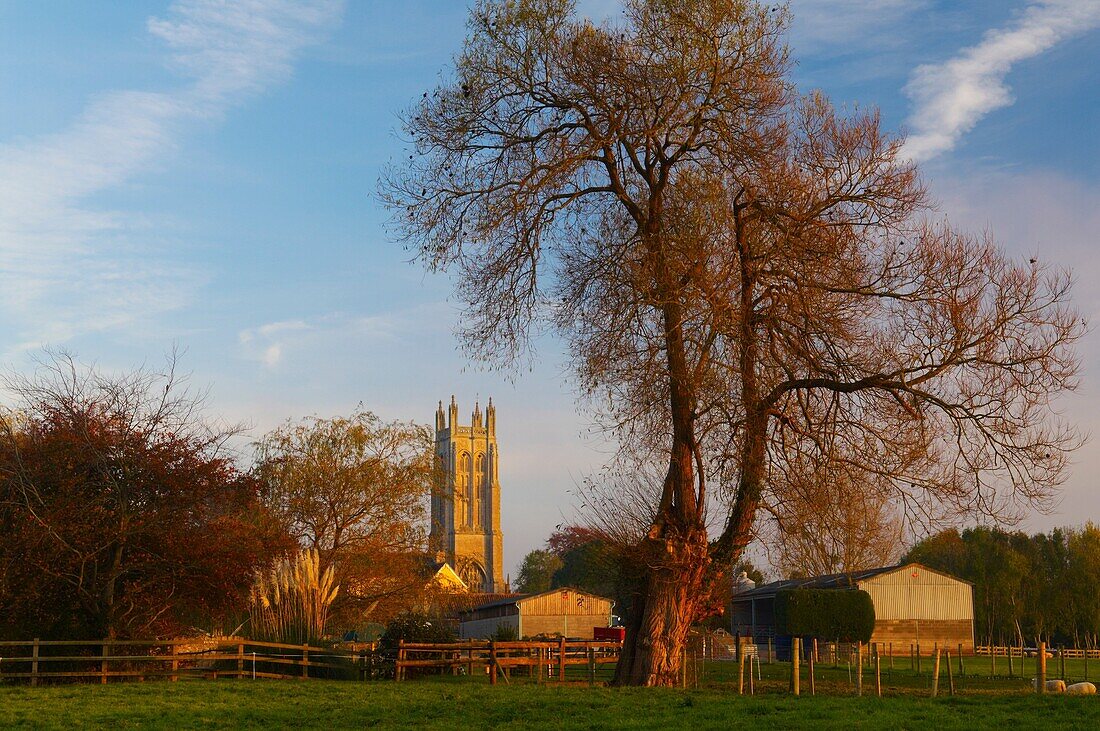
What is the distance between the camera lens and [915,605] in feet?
153

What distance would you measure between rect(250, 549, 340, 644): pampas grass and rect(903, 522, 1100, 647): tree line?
48.0 meters

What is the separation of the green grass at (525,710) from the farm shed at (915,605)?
26495 millimetres

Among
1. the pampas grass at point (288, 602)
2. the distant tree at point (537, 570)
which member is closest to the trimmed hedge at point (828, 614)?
the pampas grass at point (288, 602)

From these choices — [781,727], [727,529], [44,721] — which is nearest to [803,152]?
[727,529]

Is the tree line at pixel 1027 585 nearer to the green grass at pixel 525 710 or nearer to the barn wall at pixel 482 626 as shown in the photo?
the barn wall at pixel 482 626

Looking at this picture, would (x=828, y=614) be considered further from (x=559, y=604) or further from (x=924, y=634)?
(x=559, y=604)

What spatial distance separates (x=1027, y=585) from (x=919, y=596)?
26.0 metres

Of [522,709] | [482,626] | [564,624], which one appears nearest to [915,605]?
[564,624]

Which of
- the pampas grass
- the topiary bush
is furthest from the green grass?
the topiary bush

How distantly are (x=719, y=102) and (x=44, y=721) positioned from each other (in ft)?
48.5

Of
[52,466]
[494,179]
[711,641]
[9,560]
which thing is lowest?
[711,641]

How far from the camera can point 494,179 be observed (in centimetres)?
1958

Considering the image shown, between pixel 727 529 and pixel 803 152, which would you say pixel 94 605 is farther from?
pixel 803 152

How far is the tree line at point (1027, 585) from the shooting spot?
2611 inches
